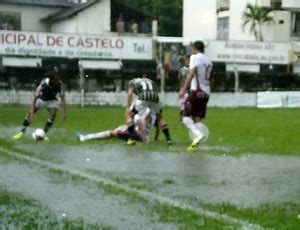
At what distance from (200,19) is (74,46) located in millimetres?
18725

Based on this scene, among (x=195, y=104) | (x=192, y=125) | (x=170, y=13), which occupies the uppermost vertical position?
(x=170, y=13)

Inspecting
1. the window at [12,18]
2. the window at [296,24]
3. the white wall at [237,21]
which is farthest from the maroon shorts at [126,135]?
the window at [12,18]

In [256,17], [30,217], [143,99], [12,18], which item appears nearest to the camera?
[30,217]

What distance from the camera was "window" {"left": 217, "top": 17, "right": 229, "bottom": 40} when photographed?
59428 millimetres

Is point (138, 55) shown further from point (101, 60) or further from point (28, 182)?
point (28, 182)

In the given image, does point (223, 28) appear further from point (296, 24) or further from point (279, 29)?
point (296, 24)

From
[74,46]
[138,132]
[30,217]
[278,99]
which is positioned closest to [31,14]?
[74,46]

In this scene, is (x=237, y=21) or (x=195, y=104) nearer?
(x=195, y=104)

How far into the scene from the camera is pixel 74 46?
151 feet

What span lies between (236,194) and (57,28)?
52497 millimetres

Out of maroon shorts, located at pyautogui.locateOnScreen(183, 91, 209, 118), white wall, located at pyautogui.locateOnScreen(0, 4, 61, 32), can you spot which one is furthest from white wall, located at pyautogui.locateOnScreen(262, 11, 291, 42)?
maroon shorts, located at pyautogui.locateOnScreen(183, 91, 209, 118)

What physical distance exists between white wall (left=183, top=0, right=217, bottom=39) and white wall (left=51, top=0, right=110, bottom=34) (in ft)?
25.2

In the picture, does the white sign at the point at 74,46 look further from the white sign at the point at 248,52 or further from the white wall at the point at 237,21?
the white wall at the point at 237,21

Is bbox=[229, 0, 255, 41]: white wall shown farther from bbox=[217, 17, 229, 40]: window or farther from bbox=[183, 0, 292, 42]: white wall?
bbox=[217, 17, 229, 40]: window
